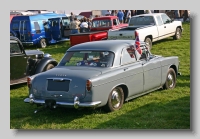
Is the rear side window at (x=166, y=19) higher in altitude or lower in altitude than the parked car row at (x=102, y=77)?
higher

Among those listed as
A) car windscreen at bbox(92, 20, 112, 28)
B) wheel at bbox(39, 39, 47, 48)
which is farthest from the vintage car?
wheel at bbox(39, 39, 47, 48)

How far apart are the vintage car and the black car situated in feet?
8.36

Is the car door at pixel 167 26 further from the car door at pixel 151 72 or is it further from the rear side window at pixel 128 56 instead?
the rear side window at pixel 128 56

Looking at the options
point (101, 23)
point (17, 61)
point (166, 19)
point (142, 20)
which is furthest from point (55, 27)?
point (17, 61)

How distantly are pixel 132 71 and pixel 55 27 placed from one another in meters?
13.1

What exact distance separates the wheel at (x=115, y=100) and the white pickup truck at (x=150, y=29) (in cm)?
642

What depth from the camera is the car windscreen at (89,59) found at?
724 centimetres

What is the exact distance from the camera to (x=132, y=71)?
7.39 metres

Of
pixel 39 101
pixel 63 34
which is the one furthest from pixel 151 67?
pixel 63 34

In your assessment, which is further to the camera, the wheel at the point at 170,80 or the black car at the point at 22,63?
the black car at the point at 22,63

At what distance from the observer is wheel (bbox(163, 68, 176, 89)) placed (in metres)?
8.68

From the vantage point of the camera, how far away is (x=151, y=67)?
7996mm

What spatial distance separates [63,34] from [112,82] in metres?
13.0

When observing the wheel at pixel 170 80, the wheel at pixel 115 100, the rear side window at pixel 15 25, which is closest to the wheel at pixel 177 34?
the wheel at pixel 170 80
